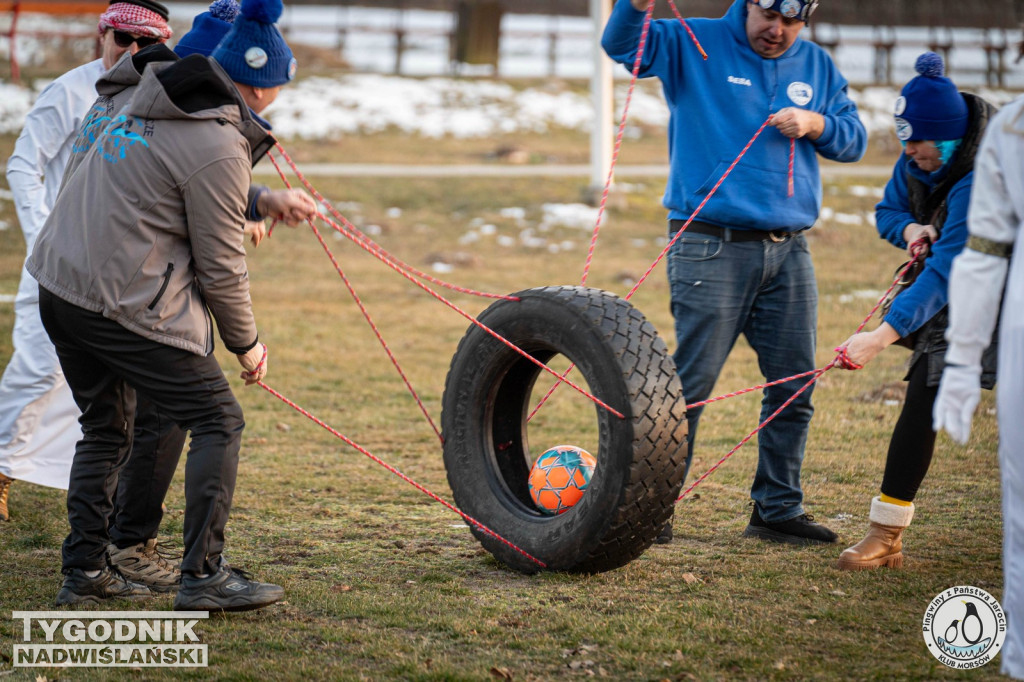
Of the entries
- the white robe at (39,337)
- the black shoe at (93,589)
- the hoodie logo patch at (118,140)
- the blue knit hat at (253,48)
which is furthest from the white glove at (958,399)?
the white robe at (39,337)

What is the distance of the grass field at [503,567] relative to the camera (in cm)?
324

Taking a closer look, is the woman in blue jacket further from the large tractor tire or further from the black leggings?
the large tractor tire

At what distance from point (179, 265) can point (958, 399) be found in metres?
2.26

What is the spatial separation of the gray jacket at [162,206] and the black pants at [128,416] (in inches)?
3.4

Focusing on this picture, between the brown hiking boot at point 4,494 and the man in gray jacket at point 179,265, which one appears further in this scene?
the brown hiking boot at point 4,494

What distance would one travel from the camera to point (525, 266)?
38.2ft

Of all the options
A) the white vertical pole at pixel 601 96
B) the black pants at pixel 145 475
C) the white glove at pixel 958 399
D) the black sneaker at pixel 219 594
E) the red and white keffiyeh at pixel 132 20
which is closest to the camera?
the white glove at pixel 958 399

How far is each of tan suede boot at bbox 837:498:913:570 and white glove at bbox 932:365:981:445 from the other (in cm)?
129

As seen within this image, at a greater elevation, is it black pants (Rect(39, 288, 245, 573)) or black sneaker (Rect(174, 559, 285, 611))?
black pants (Rect(39, 288, 245, 573))

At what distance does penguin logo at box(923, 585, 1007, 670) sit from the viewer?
3.22 metres

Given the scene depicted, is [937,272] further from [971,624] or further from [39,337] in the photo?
[39,337]

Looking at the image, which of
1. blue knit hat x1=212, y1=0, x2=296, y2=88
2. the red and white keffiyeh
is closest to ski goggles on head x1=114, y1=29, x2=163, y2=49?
the red and white keffiyeh

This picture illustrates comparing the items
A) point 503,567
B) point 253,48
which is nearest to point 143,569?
point 503,567

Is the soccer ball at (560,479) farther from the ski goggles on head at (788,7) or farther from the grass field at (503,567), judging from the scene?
the ski goggles on head at (788,7)
